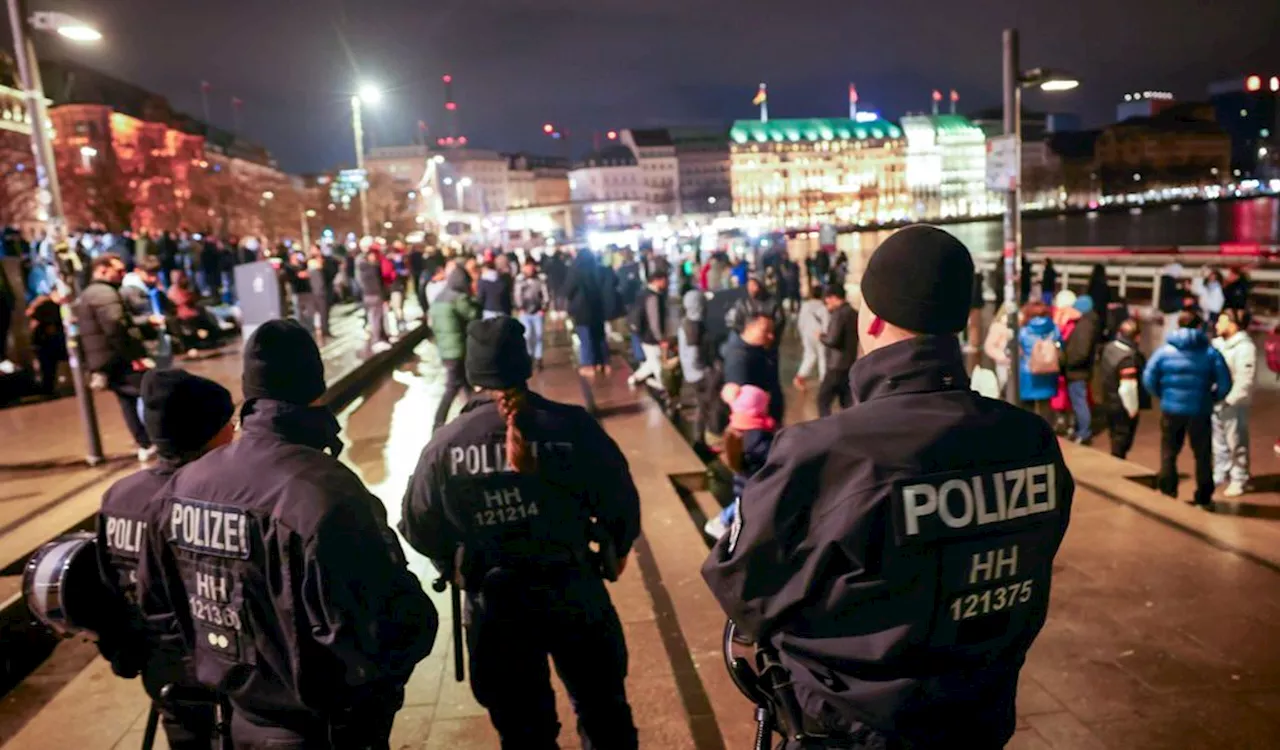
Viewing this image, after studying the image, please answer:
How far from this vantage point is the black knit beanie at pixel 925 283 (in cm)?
209

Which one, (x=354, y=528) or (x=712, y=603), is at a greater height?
(x=354, y=528)

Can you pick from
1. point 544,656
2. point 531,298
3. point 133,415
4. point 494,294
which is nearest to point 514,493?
point 544,656

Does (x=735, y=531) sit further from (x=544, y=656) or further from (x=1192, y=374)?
(x=1192, y=374)

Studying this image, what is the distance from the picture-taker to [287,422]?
2520mm

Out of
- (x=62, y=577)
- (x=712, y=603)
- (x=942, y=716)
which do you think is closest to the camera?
(x=942, y=716)

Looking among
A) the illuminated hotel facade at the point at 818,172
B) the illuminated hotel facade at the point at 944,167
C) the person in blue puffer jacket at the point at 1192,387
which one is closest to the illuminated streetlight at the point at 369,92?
the person in blue puffer jacket at the point at 1192,387

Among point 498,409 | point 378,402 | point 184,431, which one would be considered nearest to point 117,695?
point 184,431

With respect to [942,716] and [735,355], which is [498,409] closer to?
[942,716]

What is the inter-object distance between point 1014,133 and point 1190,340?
2505 millimetres

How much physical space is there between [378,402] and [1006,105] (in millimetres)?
8736

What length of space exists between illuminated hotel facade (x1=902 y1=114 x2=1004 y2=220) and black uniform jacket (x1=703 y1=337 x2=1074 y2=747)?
159665mm

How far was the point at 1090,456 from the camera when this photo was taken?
Answer: 9.02 metres

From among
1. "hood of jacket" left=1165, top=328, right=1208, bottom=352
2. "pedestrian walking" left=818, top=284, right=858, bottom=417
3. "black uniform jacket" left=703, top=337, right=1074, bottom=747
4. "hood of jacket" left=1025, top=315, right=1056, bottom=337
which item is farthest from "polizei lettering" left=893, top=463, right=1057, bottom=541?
"hood of jacket" left=1025, top=315, right=1056, bottom=337

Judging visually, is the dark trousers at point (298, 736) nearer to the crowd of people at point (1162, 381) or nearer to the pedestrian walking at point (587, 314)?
the crowd of people at point (1162, 381)
